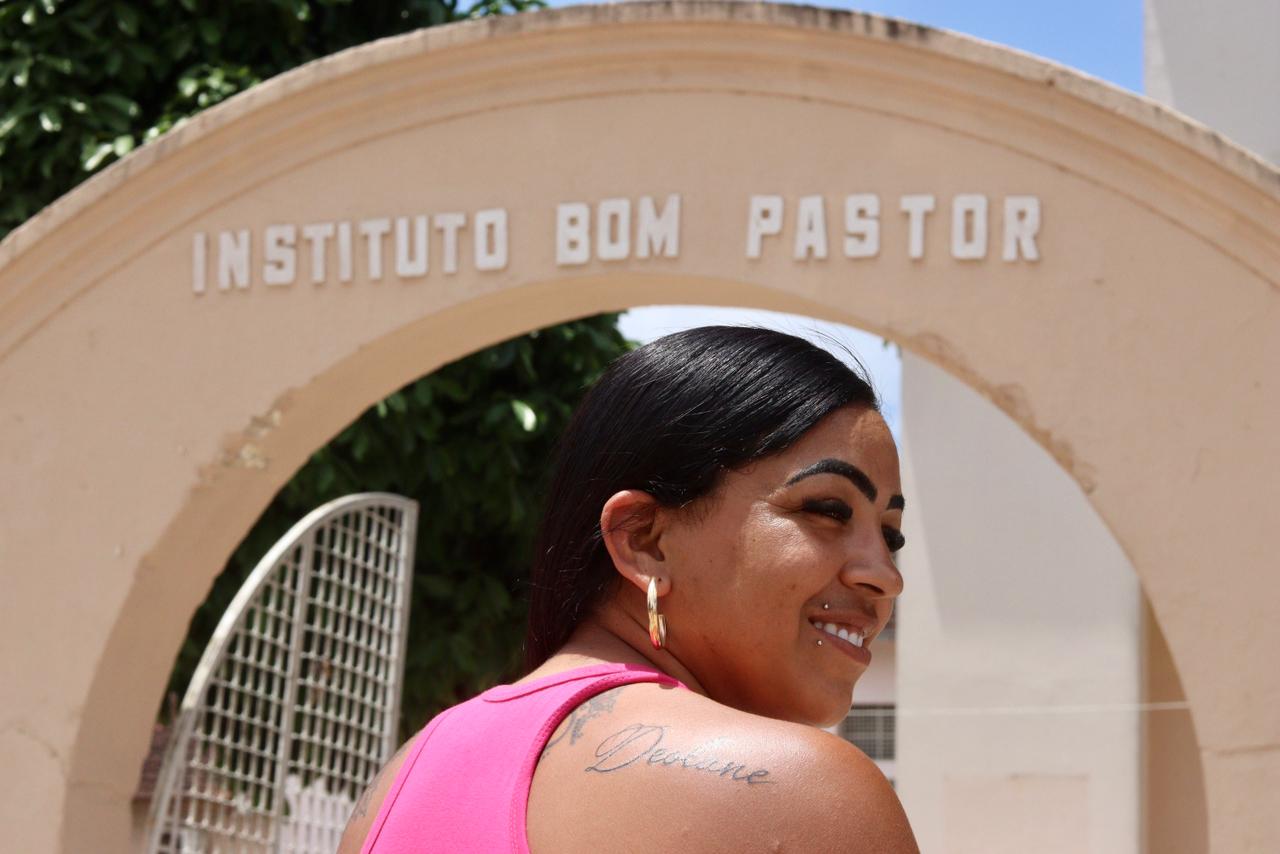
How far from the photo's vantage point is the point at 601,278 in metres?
4.20

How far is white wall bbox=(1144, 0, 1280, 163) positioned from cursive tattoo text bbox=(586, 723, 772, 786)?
5.68 metres

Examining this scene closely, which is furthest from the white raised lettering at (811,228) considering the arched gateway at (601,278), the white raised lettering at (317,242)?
the white raised lettering at (317,242)

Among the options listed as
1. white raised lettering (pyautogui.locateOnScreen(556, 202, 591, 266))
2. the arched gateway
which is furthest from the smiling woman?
white raised lettering (pyautogui.locateOnScreen(556, 202, 591, 266))

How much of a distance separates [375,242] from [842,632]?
10.3 feet

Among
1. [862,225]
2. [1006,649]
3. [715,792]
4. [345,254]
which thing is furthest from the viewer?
[1006,649]

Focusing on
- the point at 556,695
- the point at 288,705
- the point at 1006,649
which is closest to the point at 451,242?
the point at 288,705

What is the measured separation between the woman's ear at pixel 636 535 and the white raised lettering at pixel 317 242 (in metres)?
3.13

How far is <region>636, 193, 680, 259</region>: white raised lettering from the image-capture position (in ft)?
13.5

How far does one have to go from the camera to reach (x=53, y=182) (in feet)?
21.2

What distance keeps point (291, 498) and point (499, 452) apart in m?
0.79

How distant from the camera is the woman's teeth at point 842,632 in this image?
4.49ft

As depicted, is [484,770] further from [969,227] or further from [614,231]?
[614,231]

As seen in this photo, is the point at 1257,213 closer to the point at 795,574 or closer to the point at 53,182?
the point at 795,574

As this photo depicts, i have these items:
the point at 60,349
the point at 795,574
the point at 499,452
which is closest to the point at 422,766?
the point at 795,574
